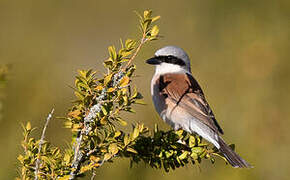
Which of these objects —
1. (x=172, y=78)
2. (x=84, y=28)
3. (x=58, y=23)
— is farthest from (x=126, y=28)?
(x=172, y=78)

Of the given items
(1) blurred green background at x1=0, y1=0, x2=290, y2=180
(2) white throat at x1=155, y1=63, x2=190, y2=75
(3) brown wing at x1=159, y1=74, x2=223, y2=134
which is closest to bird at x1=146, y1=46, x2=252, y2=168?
(3) brown wing at x1=159, y1=74, x2=223, y2=134

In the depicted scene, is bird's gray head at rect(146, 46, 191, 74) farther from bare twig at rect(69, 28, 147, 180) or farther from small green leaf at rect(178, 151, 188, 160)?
bare twig at rect(69, 28, 147, 180)

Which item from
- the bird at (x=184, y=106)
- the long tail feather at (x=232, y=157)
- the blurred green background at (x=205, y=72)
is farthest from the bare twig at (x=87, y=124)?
the bird at (x=184, y=106)

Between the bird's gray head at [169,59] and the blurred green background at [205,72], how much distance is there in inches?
29.7

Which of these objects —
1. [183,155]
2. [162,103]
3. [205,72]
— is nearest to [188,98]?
[162,103]

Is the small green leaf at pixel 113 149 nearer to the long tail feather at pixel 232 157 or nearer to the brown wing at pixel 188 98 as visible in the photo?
the long tail feather at pixel 232 157

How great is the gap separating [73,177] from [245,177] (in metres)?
1.81

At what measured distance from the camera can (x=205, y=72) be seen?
5.27 m

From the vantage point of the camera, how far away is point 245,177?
9.41 ft

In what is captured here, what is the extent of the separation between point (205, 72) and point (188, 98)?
226 cm

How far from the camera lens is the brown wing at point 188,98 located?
2.95m

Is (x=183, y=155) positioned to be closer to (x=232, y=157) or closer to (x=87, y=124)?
(x=87, y=124)

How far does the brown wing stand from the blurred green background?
1.29 feet

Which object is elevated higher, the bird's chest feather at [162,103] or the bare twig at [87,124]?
the bird's chest feather at [162,103]
